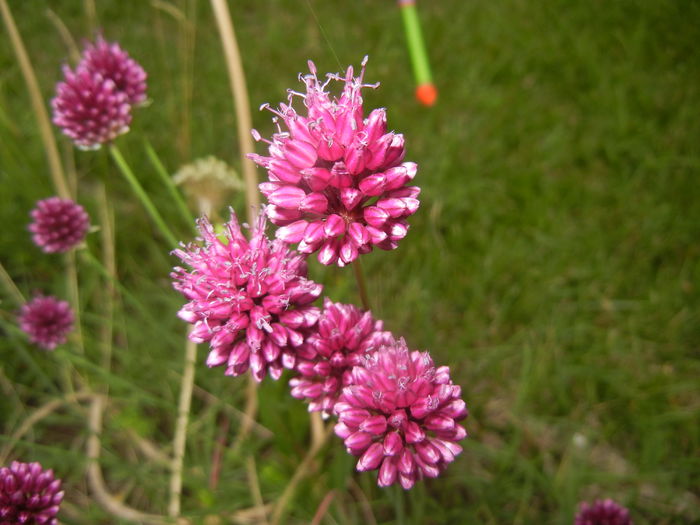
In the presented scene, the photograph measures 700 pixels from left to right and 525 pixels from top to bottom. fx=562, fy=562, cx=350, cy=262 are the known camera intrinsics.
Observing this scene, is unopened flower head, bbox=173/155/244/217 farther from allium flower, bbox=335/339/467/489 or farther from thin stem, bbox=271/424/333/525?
allium flower, bbox=335/339/467/489

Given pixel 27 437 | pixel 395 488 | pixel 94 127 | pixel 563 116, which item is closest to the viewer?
pixel 395 488

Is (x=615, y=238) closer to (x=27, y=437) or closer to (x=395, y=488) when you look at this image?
(x=395, y=488)

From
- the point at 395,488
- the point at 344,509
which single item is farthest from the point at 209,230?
the point at 344,509

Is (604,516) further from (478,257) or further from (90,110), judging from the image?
(90,110)

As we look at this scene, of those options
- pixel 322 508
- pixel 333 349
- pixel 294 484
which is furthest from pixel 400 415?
pixel 294 484

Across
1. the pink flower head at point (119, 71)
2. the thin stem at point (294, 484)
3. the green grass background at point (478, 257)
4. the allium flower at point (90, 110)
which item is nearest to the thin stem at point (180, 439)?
the green grass background at point (478, 257)

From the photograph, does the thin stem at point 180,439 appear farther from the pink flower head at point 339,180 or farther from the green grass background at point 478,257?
the pink flower head at point 339,180
